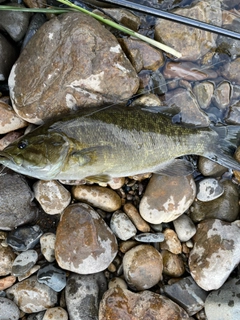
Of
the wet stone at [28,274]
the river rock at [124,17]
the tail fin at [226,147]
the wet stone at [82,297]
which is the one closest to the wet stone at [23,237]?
the wet stone at [28,274]

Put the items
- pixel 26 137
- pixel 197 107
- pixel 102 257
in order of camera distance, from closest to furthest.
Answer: pixel 26 137
pixel 102 257
pixel 197 107

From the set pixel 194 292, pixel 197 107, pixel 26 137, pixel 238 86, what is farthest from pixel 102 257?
pixel 238 86

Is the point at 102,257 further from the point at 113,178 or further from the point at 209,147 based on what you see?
the point at 209,147

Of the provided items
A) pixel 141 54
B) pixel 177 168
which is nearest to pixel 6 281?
pixel 177 168

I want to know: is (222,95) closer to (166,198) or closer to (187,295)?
(166,198)

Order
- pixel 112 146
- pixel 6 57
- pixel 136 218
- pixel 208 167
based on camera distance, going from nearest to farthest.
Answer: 1. pixel 112 146
2. pixel 6 57
3. pixel 136 218
4. pixel 208 167

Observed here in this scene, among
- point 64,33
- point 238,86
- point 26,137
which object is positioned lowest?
point 238,86
